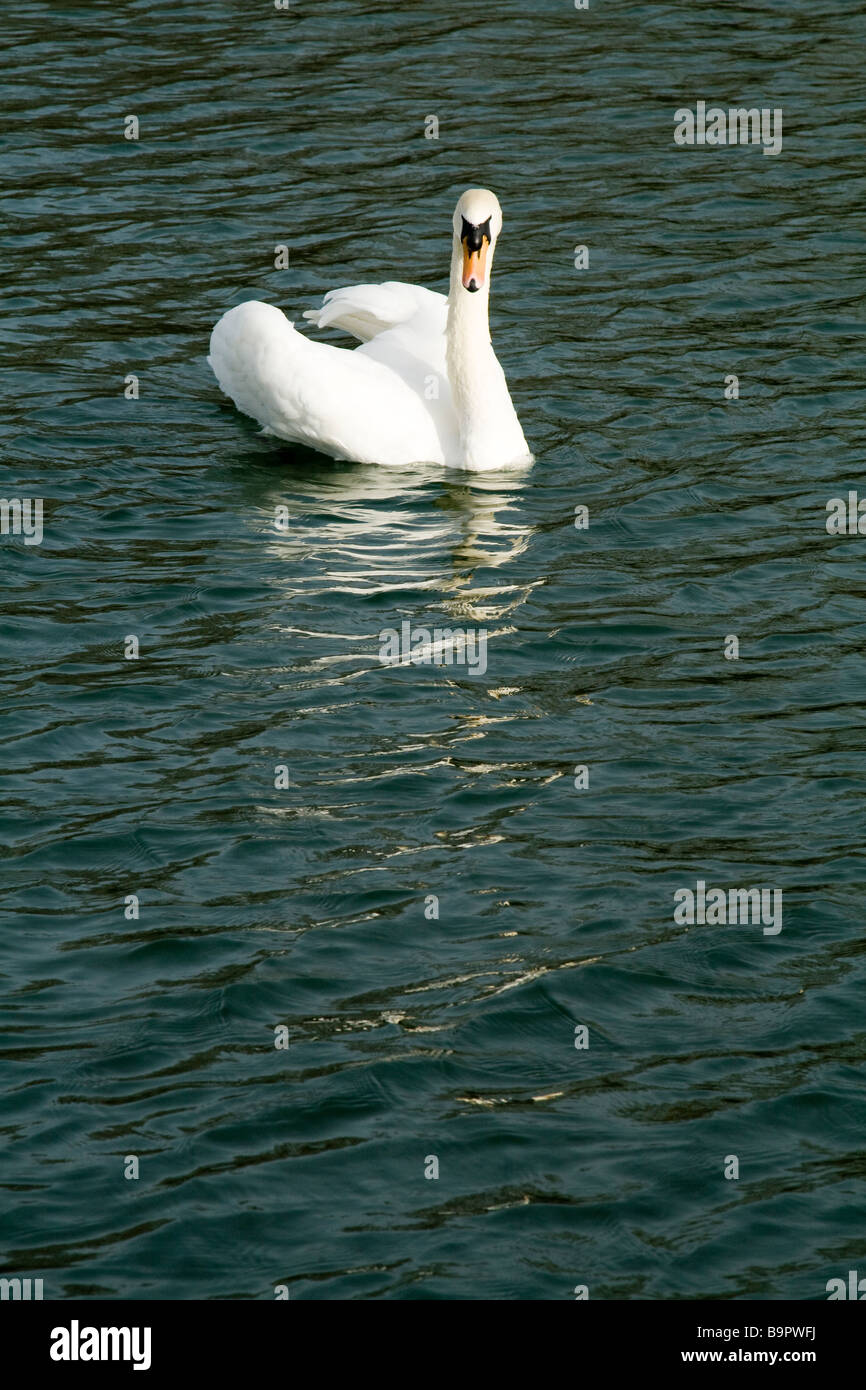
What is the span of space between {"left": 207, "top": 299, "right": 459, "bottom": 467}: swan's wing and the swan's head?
922mm

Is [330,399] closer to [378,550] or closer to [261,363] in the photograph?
[261,363]

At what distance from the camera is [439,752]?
10.3m

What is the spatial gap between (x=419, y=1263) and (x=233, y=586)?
5.94 metres

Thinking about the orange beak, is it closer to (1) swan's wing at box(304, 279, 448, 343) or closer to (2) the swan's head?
(2) the swan's head

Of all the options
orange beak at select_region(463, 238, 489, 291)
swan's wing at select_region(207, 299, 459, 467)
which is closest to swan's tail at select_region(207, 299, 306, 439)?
swan's wing at select_region(207, 299, 459, 467)

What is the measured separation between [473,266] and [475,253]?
0.28 feet

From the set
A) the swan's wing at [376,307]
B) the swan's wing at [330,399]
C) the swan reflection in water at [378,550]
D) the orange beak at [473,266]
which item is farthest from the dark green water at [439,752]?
the orange beak at [473,266]

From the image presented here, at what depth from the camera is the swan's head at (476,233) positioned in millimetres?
13617

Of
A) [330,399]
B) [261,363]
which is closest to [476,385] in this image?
[330,399]

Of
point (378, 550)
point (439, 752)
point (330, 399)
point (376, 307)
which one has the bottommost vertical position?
point (439, 752)

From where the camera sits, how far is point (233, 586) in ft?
40.1

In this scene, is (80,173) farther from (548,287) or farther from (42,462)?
(42,462)

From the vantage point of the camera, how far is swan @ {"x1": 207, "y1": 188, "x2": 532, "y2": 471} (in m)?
13.9

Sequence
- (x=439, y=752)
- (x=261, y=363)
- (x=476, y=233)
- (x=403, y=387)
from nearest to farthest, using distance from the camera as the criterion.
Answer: (x=439, y=752) < (x=476, y=233) < (x=261, y=363) < (x=403, y=387)
